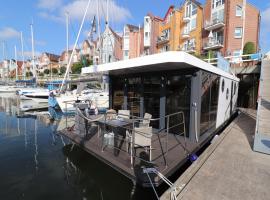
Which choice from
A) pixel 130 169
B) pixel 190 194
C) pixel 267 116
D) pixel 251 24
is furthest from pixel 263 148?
pixel 251 24

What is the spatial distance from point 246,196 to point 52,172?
16.0 feet

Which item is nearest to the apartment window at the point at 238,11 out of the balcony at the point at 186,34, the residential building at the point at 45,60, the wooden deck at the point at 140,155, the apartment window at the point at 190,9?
the apartment window at the point at 190,9

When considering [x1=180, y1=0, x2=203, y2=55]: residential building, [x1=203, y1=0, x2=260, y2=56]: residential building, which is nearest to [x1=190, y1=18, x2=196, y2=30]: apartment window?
[x1=180, y1=0, x2=203, y2=55]: residential building

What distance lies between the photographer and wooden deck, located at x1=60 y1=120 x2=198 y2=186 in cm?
370

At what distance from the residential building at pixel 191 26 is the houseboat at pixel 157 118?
21002 millimetres

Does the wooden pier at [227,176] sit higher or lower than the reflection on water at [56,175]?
higher

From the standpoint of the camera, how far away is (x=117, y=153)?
15.3 ft

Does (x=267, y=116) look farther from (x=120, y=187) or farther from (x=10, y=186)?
(x=10, y=186)

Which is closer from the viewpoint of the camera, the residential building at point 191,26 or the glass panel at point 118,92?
the glass panel at point 118,92

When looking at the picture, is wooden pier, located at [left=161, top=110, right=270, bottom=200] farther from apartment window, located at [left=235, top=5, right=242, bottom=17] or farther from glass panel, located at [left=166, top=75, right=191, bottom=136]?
apartment window, located at [left=235, top=5, right=242, bottom=17]

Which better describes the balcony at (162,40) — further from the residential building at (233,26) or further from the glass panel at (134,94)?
the glass panel at (134,94)

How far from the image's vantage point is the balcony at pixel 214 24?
23.2 metres

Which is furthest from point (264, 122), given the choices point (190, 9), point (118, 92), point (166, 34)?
point (166, 34)

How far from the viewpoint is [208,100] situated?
6.25 m
